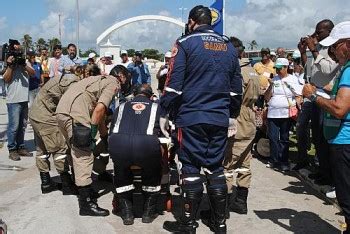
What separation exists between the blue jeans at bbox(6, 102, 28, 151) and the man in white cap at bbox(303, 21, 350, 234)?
602 centimetres

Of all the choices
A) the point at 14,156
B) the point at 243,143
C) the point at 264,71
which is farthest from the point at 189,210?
the point at 264,71

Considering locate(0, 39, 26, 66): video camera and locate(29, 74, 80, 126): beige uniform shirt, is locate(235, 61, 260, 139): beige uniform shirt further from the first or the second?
locate(0, 39, 26, 66): video camera

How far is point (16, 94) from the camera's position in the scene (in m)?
8.12

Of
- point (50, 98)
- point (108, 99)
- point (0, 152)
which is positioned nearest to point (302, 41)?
point (108, 99)

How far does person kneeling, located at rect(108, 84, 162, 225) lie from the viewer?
15.9ft

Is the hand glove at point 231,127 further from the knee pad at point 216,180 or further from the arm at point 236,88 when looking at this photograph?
the knee pad at point 216,180

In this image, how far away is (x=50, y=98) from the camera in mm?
6066

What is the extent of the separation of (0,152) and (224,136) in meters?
5.90

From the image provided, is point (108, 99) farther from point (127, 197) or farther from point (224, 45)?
point (224, 45)

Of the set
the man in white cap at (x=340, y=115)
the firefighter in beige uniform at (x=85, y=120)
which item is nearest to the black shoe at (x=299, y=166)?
the firefighter in beige uniform at (x=85, y=120)

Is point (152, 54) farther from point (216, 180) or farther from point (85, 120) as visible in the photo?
point (216, 180)

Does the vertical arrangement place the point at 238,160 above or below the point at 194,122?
below

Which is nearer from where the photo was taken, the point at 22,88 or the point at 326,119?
the point at 326,119

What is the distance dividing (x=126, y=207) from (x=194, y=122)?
144cm
